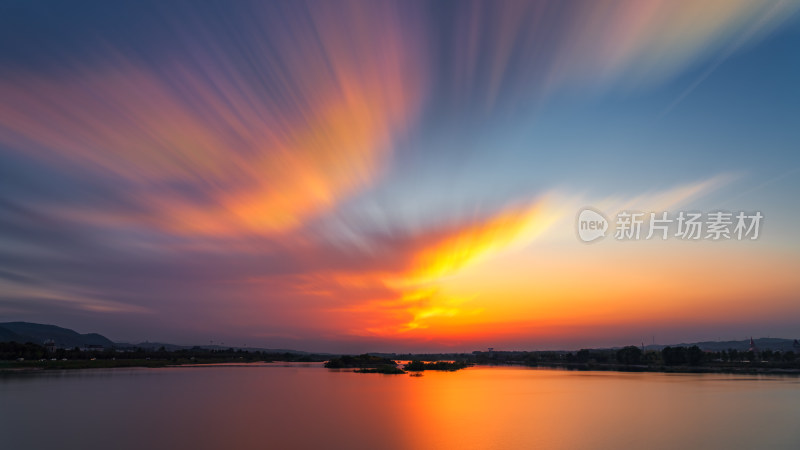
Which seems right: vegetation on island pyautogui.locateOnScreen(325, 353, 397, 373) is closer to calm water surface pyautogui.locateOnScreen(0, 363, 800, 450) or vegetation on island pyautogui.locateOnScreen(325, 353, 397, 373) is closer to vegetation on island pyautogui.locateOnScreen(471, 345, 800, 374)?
vegetation on island pyautogui.locateOnScreen(471, 345, 800, 374)

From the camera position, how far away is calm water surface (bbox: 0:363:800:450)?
98.5 ft

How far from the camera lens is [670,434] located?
Result: 33219 mm

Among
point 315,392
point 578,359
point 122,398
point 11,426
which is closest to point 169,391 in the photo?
point 122,398

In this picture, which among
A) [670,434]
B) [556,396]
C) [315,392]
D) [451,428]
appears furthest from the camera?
[315,392]

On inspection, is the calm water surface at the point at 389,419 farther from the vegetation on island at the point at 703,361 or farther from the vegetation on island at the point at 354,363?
the vegetation on island at the point at 354,363

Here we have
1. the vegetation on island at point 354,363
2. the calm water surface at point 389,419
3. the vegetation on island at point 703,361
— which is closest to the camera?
the calm water surface at point 389,419

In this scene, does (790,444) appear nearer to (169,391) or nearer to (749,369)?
(169,391)

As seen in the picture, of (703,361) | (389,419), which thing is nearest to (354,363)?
(703,361)

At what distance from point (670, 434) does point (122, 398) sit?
52048 millimetres

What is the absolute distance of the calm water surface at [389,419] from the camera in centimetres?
3003

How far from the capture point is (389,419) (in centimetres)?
4084

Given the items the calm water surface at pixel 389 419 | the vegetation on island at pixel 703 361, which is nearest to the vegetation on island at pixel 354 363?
the vegetation on island at pixel 703 361

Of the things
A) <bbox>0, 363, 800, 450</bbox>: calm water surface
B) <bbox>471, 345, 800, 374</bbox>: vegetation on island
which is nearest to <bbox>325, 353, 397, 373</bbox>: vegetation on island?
<bbox>471, 345, 800, 374</bbox>: vegetation on island

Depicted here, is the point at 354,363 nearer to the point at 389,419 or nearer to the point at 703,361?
the point at 703,361
